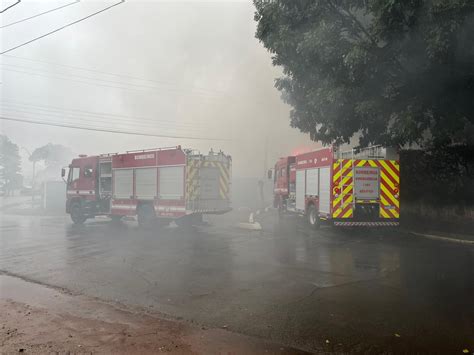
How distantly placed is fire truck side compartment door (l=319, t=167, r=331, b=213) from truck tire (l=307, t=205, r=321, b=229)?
0.41 m

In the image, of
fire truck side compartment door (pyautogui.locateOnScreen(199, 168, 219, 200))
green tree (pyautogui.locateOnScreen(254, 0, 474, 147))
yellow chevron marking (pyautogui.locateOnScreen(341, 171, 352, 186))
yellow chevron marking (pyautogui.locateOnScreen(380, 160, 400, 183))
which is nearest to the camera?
green tree (pyautogui.locateOnScreen(254, 0, 474, 147))

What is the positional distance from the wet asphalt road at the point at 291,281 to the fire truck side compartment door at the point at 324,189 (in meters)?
0.96

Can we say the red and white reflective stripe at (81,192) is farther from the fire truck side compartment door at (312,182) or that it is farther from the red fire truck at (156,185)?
the fire truck side compartment door at (312,182)

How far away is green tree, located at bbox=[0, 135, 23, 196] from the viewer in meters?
59.4

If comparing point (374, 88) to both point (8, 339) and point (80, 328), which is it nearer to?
point (80, 328)

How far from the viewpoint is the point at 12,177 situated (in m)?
60.3

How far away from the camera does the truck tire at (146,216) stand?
12.7m

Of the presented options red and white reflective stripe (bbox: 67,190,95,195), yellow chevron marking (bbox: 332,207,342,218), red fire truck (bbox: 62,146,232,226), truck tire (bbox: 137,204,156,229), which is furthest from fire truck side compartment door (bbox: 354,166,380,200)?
red and white reflective stripe (bbox: 67,190,95,195)

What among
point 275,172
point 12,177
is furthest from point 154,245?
point 12,177

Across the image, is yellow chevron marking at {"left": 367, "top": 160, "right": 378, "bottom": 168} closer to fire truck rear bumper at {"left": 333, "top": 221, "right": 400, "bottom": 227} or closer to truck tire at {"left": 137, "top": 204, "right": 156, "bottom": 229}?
fire truck rear bumper at {"left": 333, "top": 221, "right": 400, "bottom": 227}

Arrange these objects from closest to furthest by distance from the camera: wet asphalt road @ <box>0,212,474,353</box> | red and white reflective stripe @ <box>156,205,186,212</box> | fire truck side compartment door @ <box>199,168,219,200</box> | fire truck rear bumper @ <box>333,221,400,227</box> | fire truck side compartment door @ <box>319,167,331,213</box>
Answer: wet asphalt road @ <box>0,212,474,353</box> < fire truck rear bumper @ <box>333,221,400,227</box> < fire truck side compartment door @ <box>319,167,331,213</box> < red and white reflective stripe @ <box>156,205,186,212</box> < fire truck side compartment door @ <box>199,168,219,200</box>

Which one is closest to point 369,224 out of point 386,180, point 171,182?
point 386,180

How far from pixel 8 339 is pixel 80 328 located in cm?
60

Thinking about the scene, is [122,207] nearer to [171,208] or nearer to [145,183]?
[145,183]
